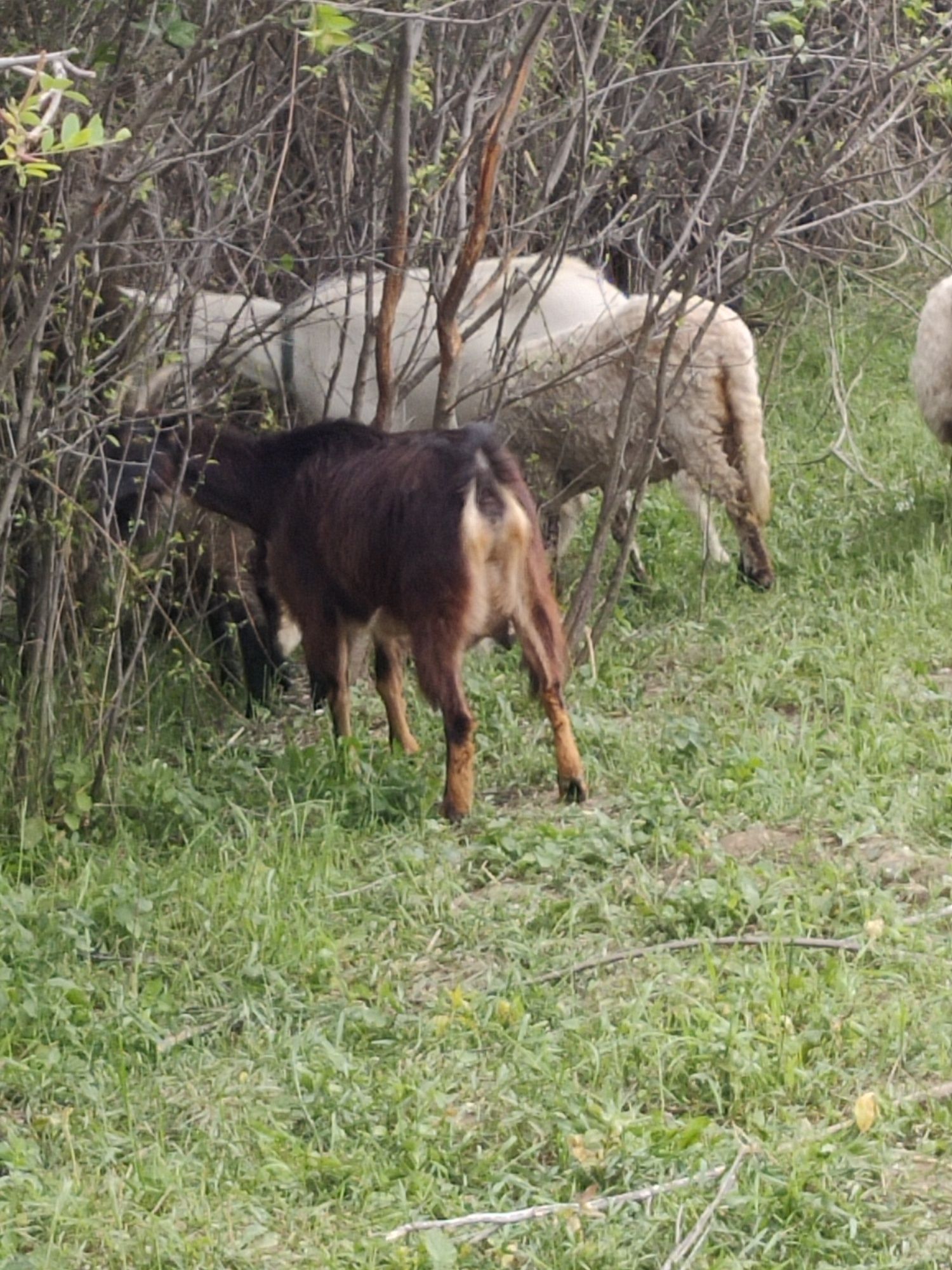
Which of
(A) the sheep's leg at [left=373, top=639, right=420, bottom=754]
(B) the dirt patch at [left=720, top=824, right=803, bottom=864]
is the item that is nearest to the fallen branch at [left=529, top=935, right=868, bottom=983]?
(B) the dirt patch at [left=720, top=824, right=803, bottom=864]

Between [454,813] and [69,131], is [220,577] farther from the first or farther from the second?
[69,131]

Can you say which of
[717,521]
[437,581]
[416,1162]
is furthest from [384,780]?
[717,521]

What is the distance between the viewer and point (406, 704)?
21.5 ft

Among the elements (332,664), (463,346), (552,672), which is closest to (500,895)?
(552,672)

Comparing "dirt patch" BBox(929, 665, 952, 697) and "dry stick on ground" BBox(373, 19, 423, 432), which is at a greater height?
"dry stick on ground" BBox(373, 19, 423, 432)

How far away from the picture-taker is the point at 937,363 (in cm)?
779

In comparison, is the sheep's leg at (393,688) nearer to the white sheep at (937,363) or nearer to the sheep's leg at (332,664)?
the sheep's leg at (332,664)

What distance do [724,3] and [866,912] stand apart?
374cm

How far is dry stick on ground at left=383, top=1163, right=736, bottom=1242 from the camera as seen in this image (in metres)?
3.26

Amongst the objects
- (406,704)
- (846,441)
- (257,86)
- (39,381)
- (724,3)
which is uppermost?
(724,3)

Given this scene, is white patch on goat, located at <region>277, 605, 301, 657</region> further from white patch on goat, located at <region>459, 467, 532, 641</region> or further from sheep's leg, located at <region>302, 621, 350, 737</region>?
white patch on goat, located at <region>459, 467, 532, 641</region>

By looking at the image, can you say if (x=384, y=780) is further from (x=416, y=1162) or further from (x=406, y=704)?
(x=416, y=1162)

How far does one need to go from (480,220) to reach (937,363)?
2.72 metres

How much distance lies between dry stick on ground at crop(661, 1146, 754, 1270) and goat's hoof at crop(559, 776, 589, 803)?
2.13 meters
